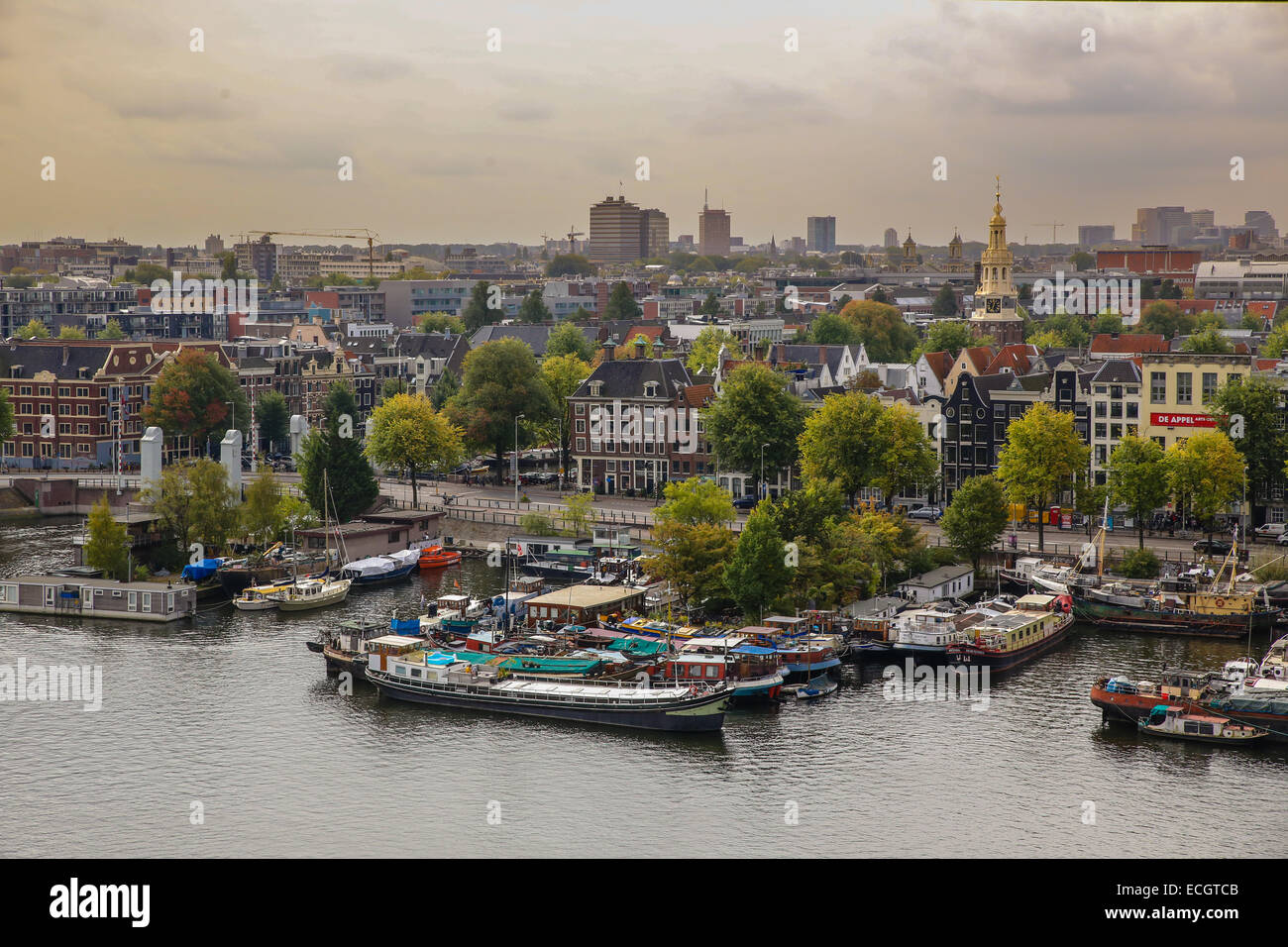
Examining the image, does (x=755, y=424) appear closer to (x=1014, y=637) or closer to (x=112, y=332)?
(x=1014, y=637)

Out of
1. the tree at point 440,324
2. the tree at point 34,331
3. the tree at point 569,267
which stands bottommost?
the tree at point 34,331

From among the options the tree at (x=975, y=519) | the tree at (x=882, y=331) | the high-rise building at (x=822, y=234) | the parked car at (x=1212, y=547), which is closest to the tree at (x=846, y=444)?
the tree at (x=975, y=519)

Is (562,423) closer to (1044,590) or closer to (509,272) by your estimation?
(1044,590)

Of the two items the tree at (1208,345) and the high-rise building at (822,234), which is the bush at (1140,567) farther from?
the high-rise building at (822,234)

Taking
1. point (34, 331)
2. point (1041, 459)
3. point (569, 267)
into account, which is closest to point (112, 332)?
point (34, 331)

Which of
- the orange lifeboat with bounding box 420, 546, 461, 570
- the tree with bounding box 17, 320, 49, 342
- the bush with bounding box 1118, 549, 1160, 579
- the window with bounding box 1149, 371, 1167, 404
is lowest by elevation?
the orange lifeboat with bounding box 420, 546, 461, 570

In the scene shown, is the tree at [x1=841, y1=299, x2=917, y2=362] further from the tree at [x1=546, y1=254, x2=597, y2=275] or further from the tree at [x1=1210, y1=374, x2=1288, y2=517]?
the tree at [x1=546, y1=254, x2=597, y2=275]

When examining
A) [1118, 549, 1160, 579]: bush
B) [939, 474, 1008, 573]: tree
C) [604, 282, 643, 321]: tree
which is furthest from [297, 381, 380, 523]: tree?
[604, 282, 643, 321]: tree
